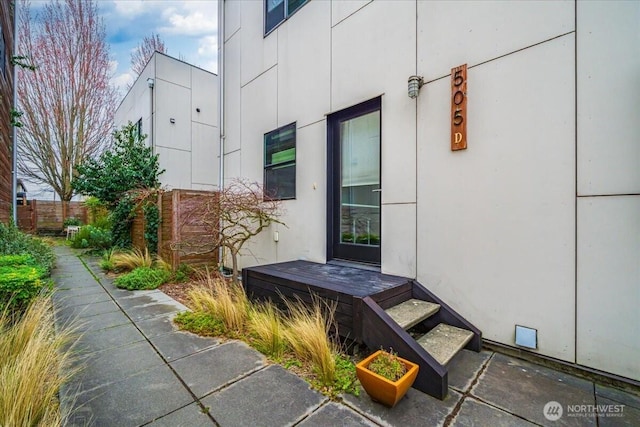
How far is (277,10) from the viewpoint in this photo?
16.6 ft

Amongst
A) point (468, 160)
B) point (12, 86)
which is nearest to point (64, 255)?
point (12, 86)

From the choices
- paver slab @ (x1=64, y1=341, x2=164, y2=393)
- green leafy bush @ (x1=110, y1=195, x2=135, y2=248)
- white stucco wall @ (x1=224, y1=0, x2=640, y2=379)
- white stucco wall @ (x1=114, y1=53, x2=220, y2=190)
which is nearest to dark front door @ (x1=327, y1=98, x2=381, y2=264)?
white stucco wall @ (x1=224, y1=0, x2=640, y2=379)

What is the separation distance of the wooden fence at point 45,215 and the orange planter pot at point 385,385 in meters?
15.3

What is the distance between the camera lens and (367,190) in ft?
12.3

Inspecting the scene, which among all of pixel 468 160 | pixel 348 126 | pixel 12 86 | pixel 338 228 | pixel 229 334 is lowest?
pixel 229 334

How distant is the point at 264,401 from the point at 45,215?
52.9ft

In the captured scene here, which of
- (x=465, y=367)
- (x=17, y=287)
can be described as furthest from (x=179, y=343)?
(x=465, y=367)

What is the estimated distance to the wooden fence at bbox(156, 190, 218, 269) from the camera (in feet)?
18.5

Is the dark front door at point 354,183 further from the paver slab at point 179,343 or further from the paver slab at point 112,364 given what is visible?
the paver slab at point 112,364

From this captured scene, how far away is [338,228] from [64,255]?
884 centimetres

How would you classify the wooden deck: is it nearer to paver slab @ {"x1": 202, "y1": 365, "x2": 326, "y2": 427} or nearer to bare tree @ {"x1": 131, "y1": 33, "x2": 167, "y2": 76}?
paver slab @ {"x1": 202, "y1": 365, "x2": 326, "y2": 427}

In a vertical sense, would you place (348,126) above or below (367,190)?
above

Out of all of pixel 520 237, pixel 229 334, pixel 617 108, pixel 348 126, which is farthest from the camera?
pixel 348 126

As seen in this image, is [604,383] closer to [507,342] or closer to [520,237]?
[507,342]
